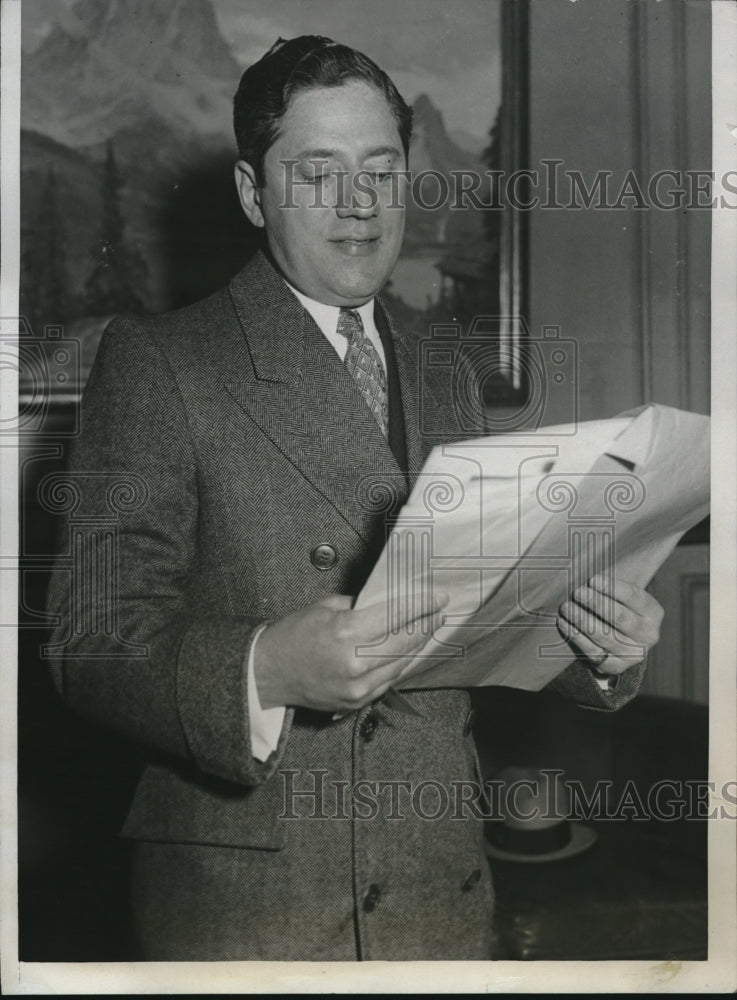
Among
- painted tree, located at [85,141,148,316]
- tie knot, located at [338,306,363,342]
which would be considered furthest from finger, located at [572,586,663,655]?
Answer: painted tree, located at [85,141,148,316]

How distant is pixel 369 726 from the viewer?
0.98 meters

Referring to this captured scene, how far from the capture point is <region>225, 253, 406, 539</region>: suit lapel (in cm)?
97

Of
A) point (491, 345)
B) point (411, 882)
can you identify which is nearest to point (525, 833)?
point (411, 882)

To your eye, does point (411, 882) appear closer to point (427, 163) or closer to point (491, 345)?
point (491, 345)

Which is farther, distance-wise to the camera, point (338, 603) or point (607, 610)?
point (607, 610)

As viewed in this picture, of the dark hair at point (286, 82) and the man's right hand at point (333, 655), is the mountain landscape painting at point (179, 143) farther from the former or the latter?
the man's right hand at point (333, 655)

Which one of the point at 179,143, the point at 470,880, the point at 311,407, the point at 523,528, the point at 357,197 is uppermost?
the point at 179,143

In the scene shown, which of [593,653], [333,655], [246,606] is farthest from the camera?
[593,653]

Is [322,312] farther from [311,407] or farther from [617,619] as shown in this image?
[617,619]

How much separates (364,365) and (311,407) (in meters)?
0.10

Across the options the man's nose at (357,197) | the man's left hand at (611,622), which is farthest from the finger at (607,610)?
the man's nose at (357,197)

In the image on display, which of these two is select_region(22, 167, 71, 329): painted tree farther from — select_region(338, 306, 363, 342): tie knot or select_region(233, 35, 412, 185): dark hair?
select_region(338, 306, 363, 342): tie knot

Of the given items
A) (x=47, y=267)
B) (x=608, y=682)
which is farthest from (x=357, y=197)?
(x=608, y=682)

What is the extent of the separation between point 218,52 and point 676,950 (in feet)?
4.17
